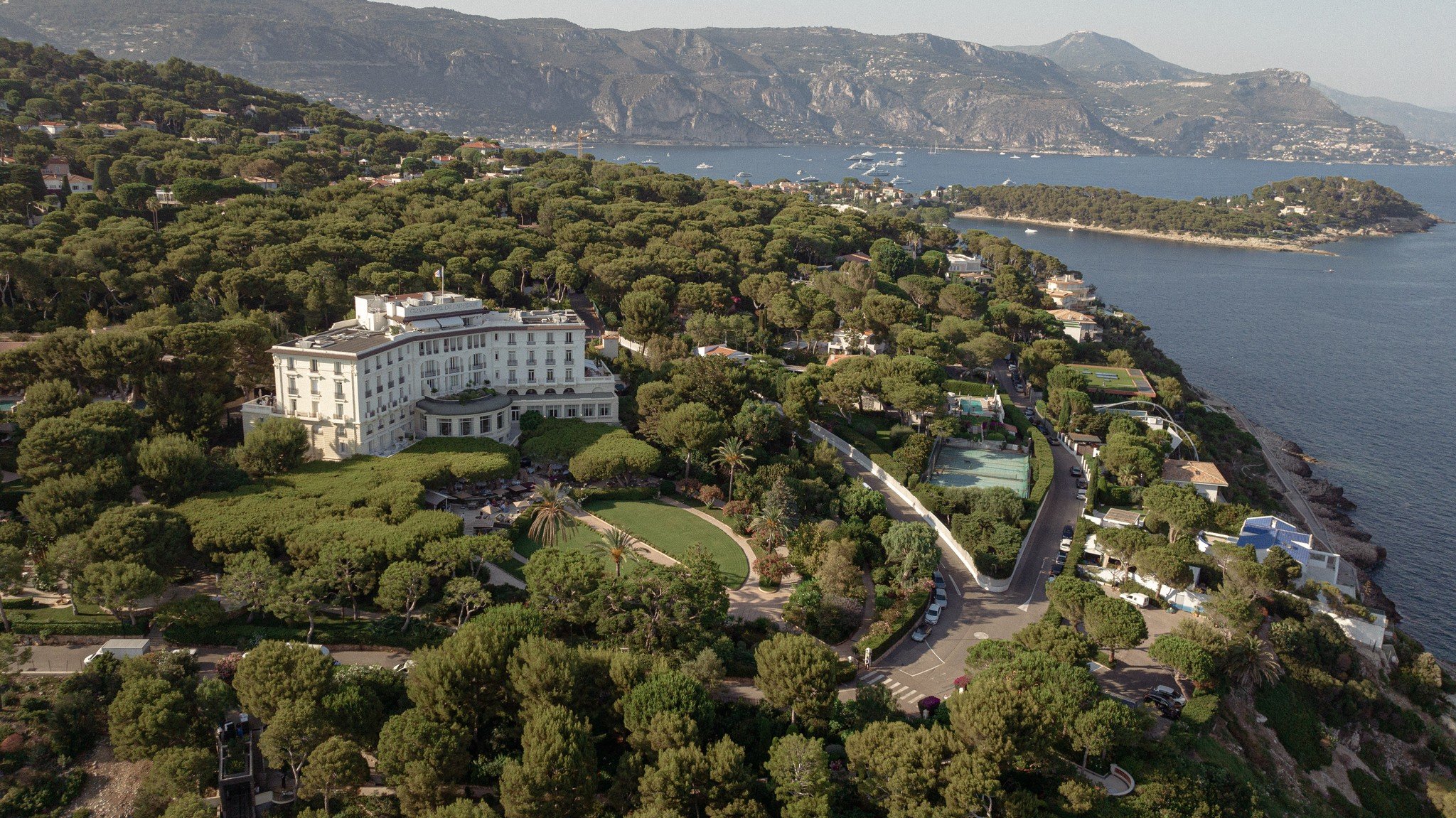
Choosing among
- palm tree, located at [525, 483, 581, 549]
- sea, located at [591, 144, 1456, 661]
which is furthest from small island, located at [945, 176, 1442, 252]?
palm tree, located at [525, 483, 581, 549]

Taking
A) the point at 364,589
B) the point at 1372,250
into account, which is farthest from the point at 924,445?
the point at 1372,250

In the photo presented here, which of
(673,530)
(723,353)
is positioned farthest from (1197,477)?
(673,530)

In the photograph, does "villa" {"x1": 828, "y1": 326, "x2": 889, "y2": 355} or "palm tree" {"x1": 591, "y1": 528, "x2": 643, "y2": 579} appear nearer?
"palm tree" {"x1": 591, "y1": 528, "x2": 643, "y2": 579}

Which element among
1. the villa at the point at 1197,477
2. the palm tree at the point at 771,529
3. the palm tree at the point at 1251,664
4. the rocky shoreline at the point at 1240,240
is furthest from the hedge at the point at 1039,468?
the rocky shoreline at the point at 1240,240

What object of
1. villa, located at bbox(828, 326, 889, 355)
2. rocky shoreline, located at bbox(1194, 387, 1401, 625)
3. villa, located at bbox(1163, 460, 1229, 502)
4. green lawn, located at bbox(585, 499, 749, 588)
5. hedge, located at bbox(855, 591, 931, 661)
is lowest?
rocky shoreline, located at bbox(1194, 387, 1401, 625)

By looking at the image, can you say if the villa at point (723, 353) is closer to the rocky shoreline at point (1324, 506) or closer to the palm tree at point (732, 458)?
the palm tree at point (732, 458)

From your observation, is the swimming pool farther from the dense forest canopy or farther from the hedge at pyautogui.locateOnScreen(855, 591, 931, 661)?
the dense forest canopy
